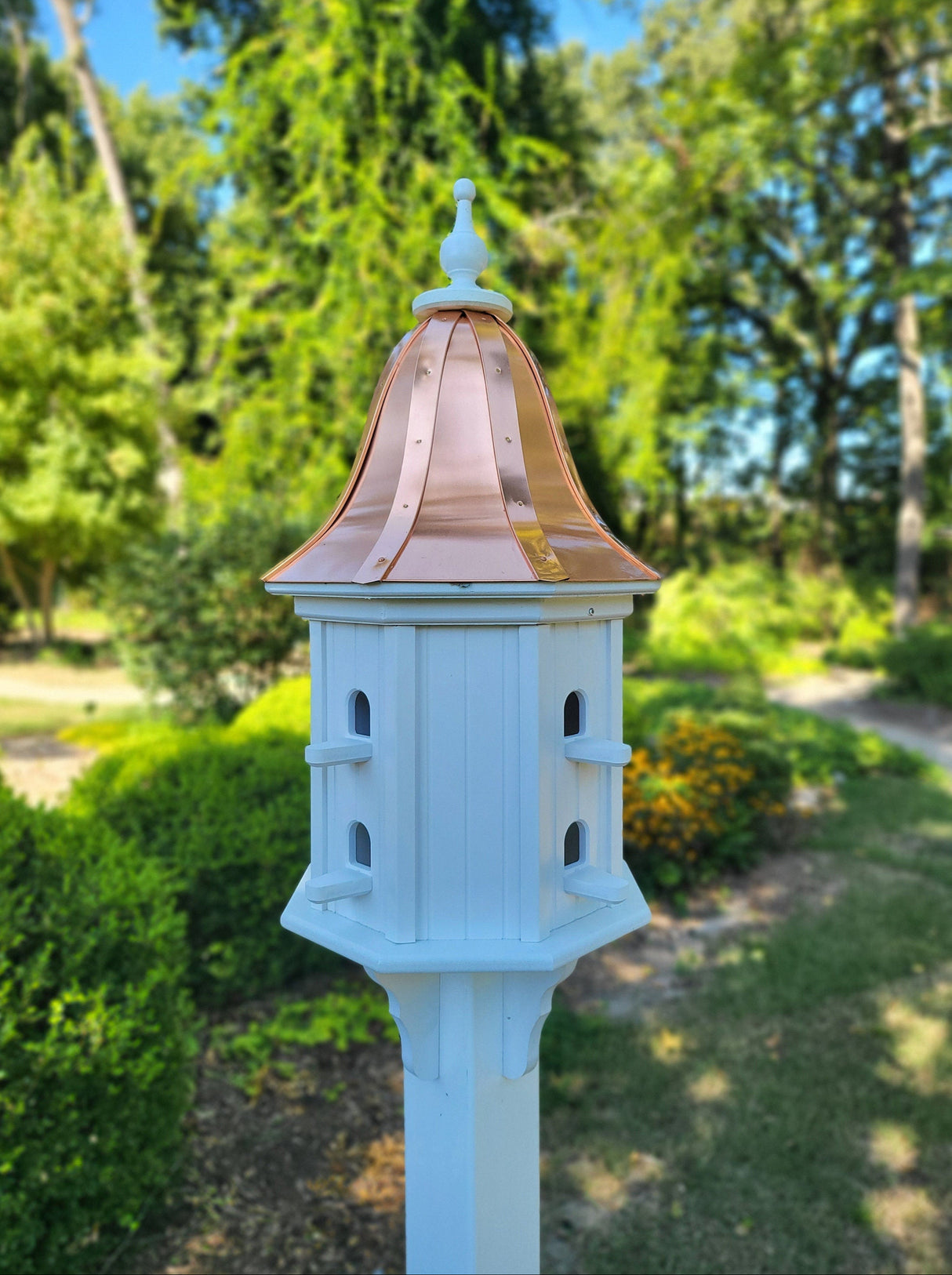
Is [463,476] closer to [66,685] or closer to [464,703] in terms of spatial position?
[464,703]

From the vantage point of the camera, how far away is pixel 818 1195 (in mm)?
3090

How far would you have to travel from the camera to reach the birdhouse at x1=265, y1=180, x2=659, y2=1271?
56.1 inches

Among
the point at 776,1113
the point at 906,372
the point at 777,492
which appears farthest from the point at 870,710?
the point at 776,1113

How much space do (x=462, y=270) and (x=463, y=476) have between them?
0.47 meters

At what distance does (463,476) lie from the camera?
4.80 feet

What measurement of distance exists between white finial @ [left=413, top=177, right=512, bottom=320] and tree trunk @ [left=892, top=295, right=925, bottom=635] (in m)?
15.4

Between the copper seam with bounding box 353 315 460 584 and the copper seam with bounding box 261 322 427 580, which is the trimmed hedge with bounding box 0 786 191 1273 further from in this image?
the copper seam with bounding box 353 315 460 584

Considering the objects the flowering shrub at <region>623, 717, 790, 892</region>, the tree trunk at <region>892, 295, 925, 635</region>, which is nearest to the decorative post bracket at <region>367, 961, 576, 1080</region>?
the flowering shrub at <region>623, 717, 790, 892</region>

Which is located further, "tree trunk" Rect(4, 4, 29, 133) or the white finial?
"tree trunk" Rect(4, 4, 29, 133)

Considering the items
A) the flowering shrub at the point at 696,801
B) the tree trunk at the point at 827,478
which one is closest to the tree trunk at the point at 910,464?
the tree trunk at the point at 827,478

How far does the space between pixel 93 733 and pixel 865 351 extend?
18.3 m

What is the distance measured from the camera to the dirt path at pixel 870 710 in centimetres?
1062

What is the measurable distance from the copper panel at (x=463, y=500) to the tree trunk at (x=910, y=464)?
15544 millimetres

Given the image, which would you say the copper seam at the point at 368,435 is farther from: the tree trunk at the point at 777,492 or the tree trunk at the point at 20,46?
the tree trunk at the point at 20,46
